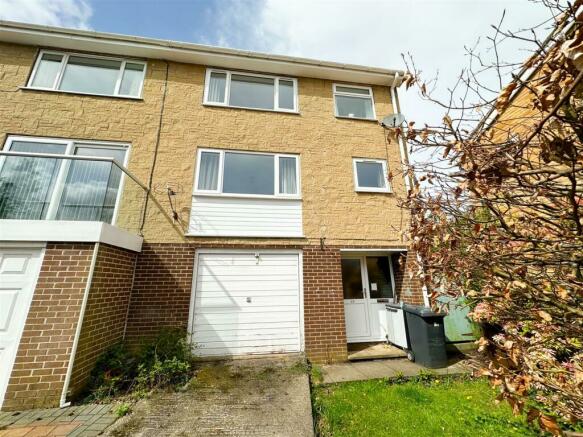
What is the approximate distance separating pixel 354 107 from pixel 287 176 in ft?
11.8

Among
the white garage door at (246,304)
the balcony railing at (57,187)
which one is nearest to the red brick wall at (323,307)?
the white garage door at (246,304)

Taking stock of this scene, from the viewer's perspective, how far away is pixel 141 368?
439 cm

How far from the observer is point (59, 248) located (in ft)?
13.6

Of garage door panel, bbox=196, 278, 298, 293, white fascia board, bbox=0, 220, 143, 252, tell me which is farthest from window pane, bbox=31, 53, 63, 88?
garage door panel, bbox=196, 278, 298, 293

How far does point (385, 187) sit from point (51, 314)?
25.4 feet

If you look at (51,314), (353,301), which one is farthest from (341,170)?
(51,314)

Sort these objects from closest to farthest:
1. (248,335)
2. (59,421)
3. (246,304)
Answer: (59,421), (248,335), (246,304)

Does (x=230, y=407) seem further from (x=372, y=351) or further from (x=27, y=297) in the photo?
(x=372, y=351)

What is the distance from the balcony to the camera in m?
4.23

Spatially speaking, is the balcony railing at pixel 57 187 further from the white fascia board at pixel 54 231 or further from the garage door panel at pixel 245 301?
the garage door panel at pixel 245 301

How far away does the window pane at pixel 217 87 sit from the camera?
7.54 m

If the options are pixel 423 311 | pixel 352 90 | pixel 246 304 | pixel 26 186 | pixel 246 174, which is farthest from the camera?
pixel 352 90

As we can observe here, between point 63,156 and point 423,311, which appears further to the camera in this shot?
point 423,311

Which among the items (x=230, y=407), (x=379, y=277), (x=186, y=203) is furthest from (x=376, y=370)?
(x=186, y=203)
